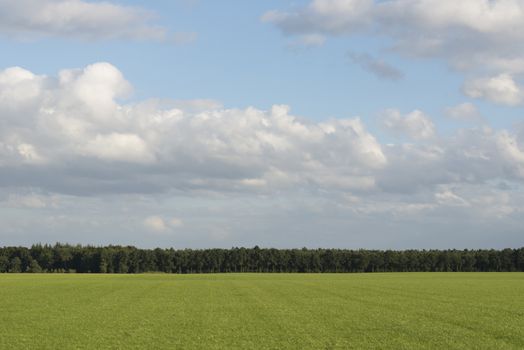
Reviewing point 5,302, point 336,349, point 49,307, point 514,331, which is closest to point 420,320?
point 514,331

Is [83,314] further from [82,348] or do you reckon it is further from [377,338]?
[377,338]

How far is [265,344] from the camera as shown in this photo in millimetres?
26422

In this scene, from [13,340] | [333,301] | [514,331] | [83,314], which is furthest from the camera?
[333,301]

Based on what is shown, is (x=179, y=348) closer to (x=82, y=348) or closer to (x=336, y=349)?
(x=82, y=348)

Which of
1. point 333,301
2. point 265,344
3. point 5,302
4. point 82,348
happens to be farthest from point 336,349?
point 5,302

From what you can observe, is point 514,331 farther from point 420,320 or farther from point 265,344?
point 265,344

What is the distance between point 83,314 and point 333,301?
64.1 feet

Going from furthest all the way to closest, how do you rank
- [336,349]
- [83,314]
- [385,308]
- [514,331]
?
[385,308]
[83,314]
[514,331]
[336,349]

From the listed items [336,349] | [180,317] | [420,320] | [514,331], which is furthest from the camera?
[180,317]

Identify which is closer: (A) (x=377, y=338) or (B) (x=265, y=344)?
(B) (x=265, y=344)

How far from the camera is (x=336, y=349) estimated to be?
25.1m

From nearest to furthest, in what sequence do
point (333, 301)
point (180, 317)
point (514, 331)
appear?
point (514, 331)
point (180, 317)
point (333, 301)

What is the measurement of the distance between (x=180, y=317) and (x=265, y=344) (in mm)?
12830

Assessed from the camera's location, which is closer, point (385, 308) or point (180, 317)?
point (180, 317)
